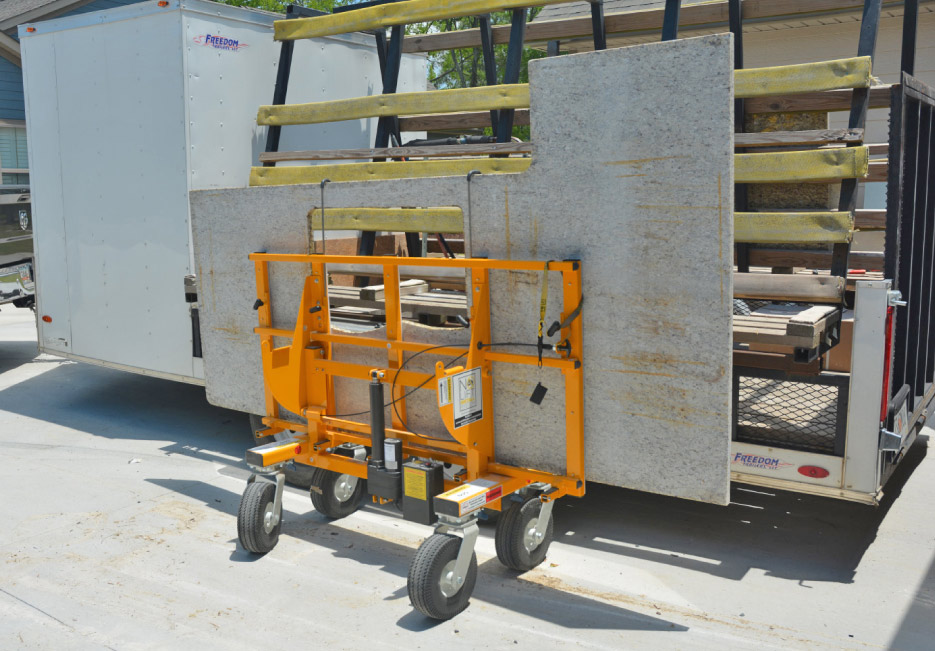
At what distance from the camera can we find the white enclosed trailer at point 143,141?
657 centimetres

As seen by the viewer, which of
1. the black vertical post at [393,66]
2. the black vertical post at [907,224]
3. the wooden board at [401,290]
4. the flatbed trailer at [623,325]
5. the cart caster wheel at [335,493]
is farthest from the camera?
the black vertical post at [393,66]

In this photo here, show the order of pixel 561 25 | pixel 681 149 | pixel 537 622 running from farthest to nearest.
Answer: pixel 561 25 → pixel 537 622 → pixel 681 149

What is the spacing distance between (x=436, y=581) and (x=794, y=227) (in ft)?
7.48

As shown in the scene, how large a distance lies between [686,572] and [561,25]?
431 centimetres

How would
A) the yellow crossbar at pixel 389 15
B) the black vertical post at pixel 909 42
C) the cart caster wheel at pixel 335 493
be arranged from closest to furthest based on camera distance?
the cart caster wheel at pixel 335 493
the black vertical post at pixel 909 42
the yellow crossbar at pixel 389 15

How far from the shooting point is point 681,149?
12.0 ft

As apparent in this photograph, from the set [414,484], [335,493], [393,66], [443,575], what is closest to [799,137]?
[414,484]

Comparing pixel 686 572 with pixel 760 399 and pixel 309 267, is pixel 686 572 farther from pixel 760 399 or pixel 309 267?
pixel 309 267

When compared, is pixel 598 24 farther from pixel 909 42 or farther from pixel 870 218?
pixel 870 218

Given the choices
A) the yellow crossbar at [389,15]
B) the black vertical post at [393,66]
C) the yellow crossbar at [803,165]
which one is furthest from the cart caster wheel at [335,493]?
the yellow crossbar at [389,15]

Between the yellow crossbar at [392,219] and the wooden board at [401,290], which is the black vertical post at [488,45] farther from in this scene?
the yellow crossbar at [392,219]

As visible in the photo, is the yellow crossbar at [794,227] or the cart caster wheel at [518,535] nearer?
the yellow crossbar at [794,227]

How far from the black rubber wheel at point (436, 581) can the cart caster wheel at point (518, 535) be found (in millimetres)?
331

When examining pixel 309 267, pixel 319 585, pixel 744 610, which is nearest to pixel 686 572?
pixel 744 610
